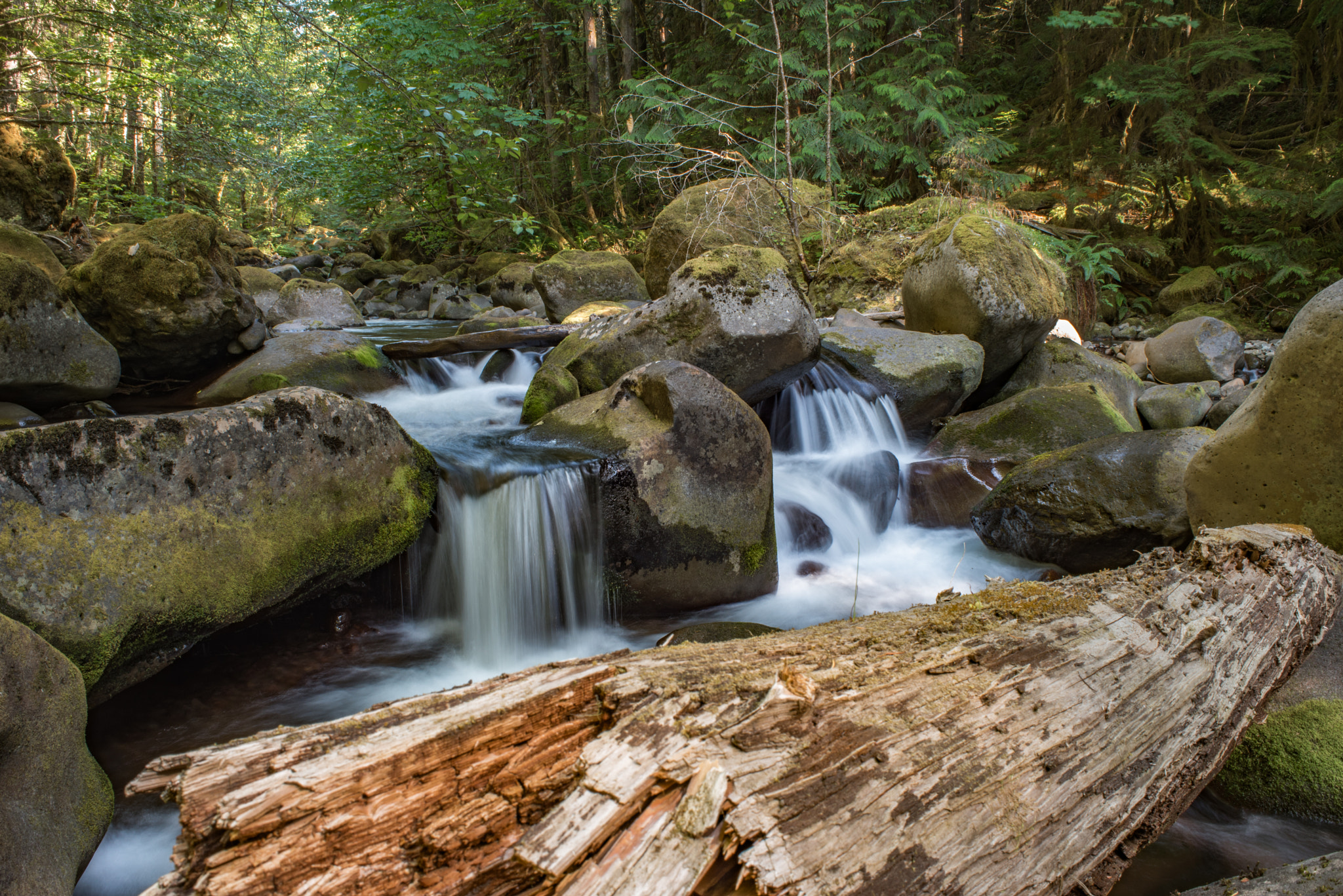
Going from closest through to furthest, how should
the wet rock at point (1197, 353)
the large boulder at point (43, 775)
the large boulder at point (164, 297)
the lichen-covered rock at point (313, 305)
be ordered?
the large boulder at point (43, 775), the large boulder at point (164, 297), the wet rock at point (1197, 353), the lichen-covered rock at point (313, 305)

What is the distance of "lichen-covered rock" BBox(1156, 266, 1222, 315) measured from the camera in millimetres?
11906

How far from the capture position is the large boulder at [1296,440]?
3209 mm

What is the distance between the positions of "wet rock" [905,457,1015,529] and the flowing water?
0.12m

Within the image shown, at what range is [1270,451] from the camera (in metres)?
3.42

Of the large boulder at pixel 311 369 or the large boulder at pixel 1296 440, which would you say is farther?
the large boulder at pixel 311 369

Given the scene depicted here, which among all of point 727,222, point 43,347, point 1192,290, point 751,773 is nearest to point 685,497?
point 751,773

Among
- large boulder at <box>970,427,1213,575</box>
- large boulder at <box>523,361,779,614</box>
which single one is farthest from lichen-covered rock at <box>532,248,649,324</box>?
large boulder at <box>970,427,1213,575</box>

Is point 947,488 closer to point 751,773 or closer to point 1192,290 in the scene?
point 751,773

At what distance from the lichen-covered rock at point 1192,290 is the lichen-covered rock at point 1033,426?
23.3ft

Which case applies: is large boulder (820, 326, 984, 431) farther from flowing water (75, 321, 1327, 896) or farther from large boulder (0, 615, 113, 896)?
large boulder (0, 615, 113, 896)

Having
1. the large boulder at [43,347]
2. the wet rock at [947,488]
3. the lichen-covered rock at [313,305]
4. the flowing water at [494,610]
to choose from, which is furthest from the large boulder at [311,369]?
the wet rock at [947,488]

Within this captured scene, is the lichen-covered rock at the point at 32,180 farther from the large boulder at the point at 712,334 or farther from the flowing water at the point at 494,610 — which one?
the large boulder at the point at 712,334

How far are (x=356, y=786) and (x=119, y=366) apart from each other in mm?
5401

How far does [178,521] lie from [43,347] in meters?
2.85
